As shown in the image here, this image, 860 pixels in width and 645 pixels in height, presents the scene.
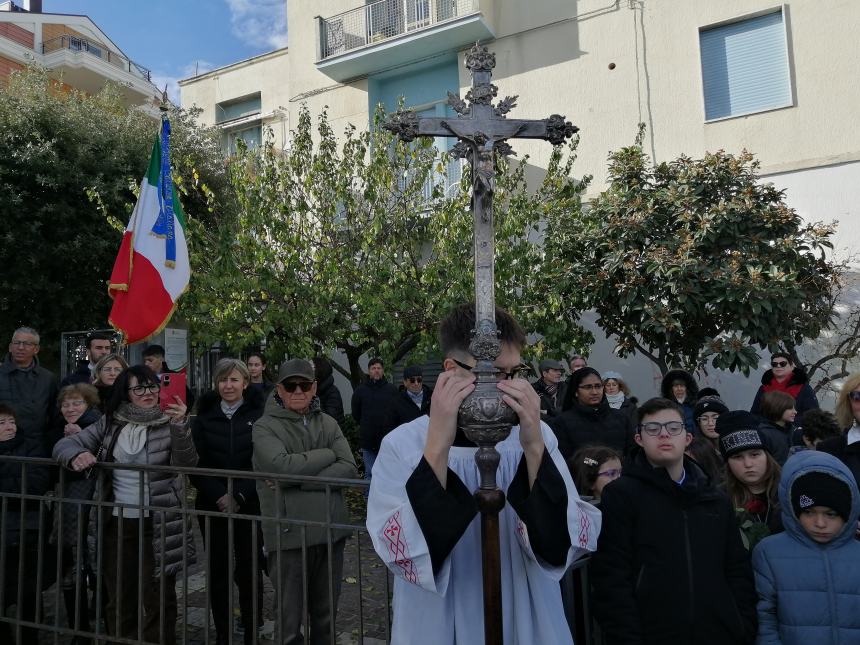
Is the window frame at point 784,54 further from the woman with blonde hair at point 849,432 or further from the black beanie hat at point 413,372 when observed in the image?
the woman with blonde hair at point 849,432

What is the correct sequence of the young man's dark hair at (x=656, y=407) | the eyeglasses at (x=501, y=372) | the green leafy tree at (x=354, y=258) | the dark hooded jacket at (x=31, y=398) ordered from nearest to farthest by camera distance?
the eyeglasses at (x=501, y=372), the young man's dark hair at (x=656, y=407), the dark hooded jacket at (x=31, y=398), the green leafy tree at (x=354, y=258)

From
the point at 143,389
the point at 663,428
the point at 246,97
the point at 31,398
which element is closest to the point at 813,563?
the point at 663,428

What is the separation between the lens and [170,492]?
13.4ft

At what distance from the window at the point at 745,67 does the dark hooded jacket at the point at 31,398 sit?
10910mm

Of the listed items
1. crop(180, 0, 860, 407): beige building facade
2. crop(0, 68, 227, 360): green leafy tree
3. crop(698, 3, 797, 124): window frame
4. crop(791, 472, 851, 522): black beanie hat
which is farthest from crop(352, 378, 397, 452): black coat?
crop(698, 3, 797, 124): window frame

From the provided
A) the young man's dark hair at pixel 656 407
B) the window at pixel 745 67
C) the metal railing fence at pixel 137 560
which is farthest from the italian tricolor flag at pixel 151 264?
the window at pixel 745 67

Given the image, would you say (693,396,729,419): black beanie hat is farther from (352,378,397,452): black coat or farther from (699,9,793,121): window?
(699,9,793,121): window

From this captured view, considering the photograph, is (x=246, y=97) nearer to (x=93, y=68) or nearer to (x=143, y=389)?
(x=93, y=68)

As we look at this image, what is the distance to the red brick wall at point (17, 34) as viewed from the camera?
23.7 metres

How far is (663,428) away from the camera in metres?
2.89

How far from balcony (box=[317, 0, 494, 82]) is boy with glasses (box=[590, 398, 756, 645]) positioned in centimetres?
1254

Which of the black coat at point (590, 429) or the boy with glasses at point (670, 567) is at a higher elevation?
the black coat at point (590, 429)

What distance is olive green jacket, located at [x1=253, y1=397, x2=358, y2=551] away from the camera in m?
3.78

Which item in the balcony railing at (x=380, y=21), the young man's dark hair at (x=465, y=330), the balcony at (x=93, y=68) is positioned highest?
the balcony at (x=93, y=68)
